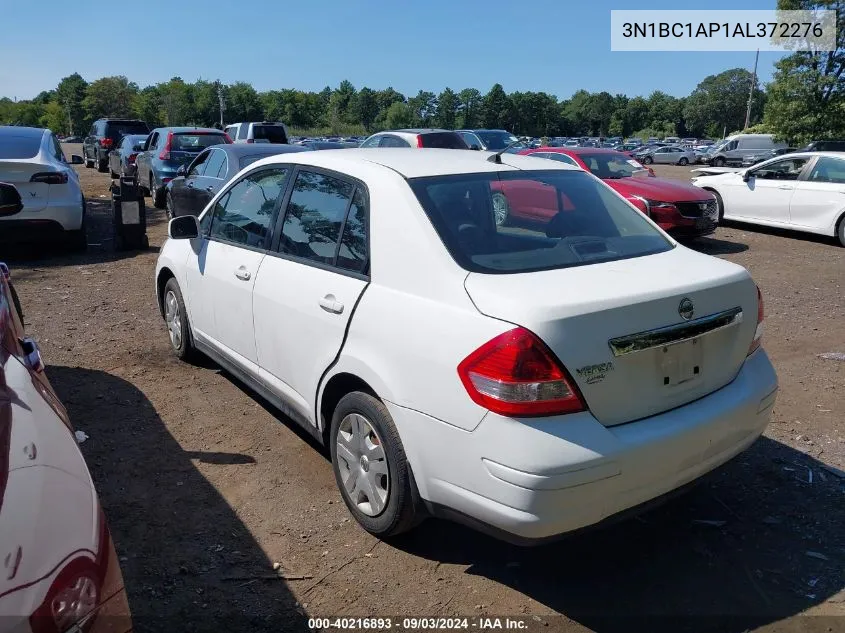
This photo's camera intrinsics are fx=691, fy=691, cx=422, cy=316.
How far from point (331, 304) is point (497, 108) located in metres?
129

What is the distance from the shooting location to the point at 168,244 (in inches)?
219

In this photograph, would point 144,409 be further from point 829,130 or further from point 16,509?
point 829,130

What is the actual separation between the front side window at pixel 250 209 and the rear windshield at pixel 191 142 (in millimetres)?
10061

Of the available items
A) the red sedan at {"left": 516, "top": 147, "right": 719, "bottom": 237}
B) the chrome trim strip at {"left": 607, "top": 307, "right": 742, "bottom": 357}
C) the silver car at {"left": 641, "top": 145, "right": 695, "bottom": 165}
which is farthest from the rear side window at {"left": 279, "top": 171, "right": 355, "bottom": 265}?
the silver car at {"left": 641, "top": 145, "right": 695, "bottom": 165}

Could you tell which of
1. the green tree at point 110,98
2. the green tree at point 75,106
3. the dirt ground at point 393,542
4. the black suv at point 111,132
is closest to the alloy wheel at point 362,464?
the dirt ground at point 393,542

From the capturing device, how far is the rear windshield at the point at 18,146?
9172mm

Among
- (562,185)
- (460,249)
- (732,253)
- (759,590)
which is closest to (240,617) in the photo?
(460,249)

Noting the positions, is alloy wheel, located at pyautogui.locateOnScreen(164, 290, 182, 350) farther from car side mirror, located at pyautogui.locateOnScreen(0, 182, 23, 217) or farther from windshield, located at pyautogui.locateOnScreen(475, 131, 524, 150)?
windshield, located at pyautogui.locateOnScreen(475, 131, 524, 150)

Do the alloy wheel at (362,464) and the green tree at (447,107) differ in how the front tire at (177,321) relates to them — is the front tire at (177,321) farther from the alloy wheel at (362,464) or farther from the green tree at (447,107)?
the green tree at (447,107)

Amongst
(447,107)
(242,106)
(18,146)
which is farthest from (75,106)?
(18,146)

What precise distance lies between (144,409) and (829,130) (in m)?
32.5

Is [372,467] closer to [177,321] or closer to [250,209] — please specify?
[250,209]

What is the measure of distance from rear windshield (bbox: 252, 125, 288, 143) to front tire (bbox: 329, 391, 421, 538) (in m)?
17.2

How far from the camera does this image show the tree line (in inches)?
3661
